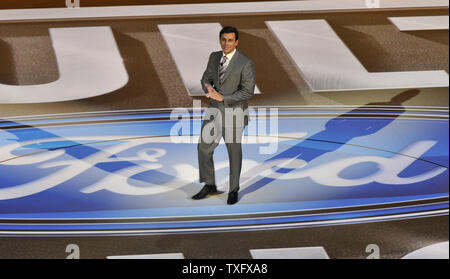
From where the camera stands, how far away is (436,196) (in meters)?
5.01

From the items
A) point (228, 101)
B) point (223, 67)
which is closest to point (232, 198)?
point (228, 101)

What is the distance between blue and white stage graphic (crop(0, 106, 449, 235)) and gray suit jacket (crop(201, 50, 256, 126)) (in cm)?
67

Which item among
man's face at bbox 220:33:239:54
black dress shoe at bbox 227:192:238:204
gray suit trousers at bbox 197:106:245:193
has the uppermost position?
man's face at bbox 220:33:239:54

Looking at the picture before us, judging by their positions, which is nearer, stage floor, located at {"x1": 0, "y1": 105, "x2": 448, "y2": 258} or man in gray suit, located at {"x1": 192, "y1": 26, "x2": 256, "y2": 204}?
stage floor, located at {"x1": 0, "y1": 105, "x2": 448, "y2": 258}

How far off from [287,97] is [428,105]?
120 centimetres

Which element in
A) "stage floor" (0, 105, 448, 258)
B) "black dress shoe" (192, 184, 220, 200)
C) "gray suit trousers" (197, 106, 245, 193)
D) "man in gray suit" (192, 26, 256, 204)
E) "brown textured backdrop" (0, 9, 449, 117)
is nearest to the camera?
"stage floor" (0, 105, 448, 258)

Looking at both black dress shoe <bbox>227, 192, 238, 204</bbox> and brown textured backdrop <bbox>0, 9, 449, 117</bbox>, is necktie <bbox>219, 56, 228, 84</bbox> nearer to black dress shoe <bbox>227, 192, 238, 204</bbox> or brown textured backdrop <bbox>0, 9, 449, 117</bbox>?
black dress shoe <bbox>227, 192, 238, 204</bbox>

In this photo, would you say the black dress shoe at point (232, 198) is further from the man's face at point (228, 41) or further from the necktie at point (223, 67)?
the man's face at point (228, 41)

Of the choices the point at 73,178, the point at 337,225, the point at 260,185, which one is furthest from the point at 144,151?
the point at 337,225

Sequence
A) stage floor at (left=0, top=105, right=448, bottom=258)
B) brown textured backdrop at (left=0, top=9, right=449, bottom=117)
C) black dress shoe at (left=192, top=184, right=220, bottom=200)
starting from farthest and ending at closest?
brown textured backdrop at (left=0, top=9, right=449, bottom=117)
black dress shoe at (left=192, top=184, right=220, bottom=200)
stage floor at (left=0, top=105, right=448, bottom=258)

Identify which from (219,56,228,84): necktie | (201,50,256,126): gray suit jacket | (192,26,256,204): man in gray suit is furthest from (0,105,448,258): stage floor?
(219,56,228,84): necktie

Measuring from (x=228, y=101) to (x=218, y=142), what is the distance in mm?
343

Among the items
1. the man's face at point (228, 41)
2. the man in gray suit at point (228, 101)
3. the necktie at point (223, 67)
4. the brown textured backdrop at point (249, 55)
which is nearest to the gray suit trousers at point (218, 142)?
the man in gray suit at point (228, 101)

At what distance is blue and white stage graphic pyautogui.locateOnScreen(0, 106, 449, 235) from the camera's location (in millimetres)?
4820
